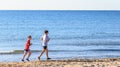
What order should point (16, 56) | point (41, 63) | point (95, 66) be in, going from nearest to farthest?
point (95, 66) → point (41, 63) → point (16, 56)

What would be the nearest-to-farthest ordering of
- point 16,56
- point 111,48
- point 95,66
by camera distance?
point 95,66 → point 16,56 → point 111,48

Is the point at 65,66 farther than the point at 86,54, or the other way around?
the point at 86,54

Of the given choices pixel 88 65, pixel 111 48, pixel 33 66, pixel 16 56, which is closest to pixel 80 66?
pixel 88 65

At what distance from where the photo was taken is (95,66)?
1967 cm

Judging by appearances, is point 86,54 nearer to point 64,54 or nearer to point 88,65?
point 64,54

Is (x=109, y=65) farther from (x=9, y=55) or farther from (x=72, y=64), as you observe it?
(x=9, y=55)

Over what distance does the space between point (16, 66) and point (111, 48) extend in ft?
59.2

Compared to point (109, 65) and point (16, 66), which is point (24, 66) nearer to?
point (16, 66)

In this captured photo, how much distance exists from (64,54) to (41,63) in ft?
33.8

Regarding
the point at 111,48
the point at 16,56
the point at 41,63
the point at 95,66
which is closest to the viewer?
the point at 95,66

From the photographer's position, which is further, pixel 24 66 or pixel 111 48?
pixel 111 48

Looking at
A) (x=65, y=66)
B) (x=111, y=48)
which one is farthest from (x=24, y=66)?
(x=111, y=48)

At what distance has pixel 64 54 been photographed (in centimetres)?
3128

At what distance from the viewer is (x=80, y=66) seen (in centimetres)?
1984
